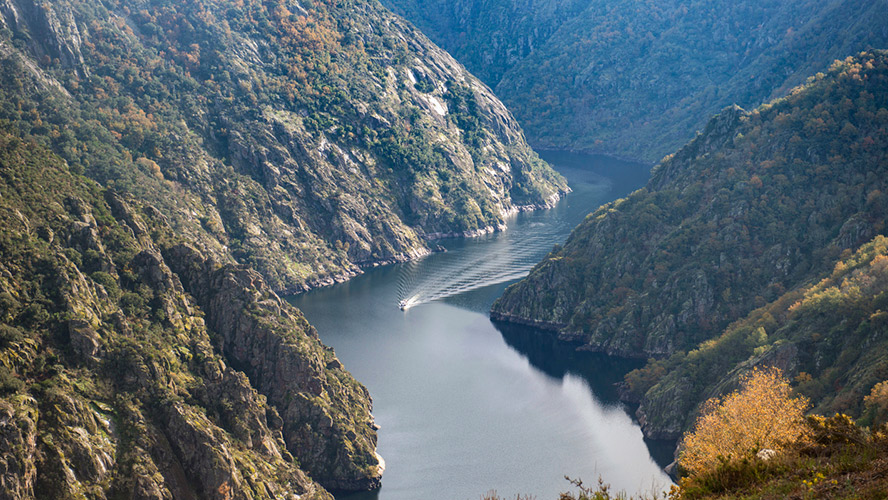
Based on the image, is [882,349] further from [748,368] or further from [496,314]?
[496,314]

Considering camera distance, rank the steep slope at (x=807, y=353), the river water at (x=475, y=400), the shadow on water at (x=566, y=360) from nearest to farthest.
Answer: the steep slope at (x=807, y=353) < the river water at (x=475, y=400) < the shadow on water at (x=566, y=360)

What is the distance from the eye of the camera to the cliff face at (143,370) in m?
82.8

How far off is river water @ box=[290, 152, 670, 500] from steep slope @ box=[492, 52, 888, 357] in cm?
1026

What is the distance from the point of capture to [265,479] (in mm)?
95188

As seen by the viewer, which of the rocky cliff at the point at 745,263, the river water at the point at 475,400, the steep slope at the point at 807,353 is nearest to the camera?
the steep slope at the point at 807,353

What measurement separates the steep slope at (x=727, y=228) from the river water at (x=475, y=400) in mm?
10259

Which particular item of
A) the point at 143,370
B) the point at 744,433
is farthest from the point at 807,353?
the point at 143,370

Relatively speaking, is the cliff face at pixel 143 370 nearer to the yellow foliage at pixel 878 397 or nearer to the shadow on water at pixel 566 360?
the shadow on water at pixel 566 360

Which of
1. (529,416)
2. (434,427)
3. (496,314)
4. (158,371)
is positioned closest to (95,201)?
(158,371)

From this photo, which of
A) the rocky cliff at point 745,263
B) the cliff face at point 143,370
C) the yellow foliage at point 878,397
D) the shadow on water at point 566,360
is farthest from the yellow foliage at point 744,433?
the shadow on water at point 566,360

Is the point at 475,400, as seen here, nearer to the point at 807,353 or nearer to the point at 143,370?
the point at 807,353

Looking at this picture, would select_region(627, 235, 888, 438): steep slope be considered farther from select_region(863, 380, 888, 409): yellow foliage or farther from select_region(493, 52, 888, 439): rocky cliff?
select_region(863, 380, 888, 409): yellow foliage

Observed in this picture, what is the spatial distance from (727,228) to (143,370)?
10886 centimetres

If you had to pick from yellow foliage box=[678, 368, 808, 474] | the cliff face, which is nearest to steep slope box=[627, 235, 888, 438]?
yellow foliage box=[678, 368, 808, 474]
